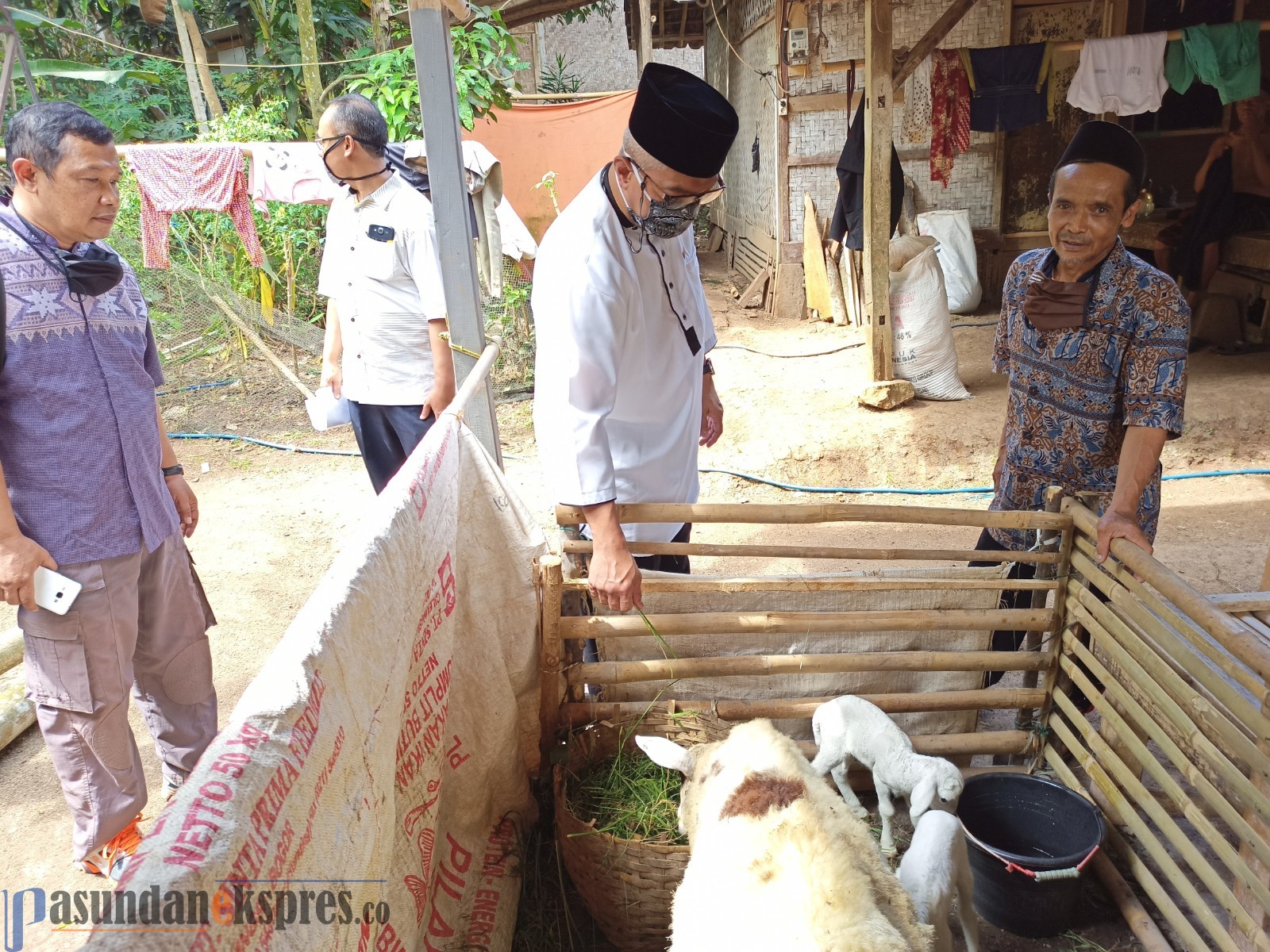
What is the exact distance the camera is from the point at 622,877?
2.38 meters

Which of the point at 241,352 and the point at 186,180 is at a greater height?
the point at 186,180

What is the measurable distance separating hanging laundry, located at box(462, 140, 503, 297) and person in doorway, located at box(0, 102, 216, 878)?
4749 mm

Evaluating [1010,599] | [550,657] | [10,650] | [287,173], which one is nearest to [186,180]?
[287,173]

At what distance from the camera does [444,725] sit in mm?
2352

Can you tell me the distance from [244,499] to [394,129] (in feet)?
11.3

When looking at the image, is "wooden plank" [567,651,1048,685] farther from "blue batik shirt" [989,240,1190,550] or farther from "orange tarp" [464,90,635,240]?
"orange tarp" [464,90,635,240]

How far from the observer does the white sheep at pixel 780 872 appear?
1.60 meters

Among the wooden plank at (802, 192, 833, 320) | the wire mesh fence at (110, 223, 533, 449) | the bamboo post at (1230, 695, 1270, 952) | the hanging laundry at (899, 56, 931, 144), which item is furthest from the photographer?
the wooden plank at (802, 192, 833, 320)

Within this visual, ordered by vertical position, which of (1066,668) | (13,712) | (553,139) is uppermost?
(553,139)

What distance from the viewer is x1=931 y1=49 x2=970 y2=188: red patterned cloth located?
9.00m

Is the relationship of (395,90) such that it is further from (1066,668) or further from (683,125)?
(1066,668)

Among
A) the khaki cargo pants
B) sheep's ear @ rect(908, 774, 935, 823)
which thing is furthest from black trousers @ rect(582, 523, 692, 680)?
the khaki cargo pants

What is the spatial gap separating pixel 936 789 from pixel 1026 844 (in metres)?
0.51

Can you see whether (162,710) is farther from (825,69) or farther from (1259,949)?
(825,69)
